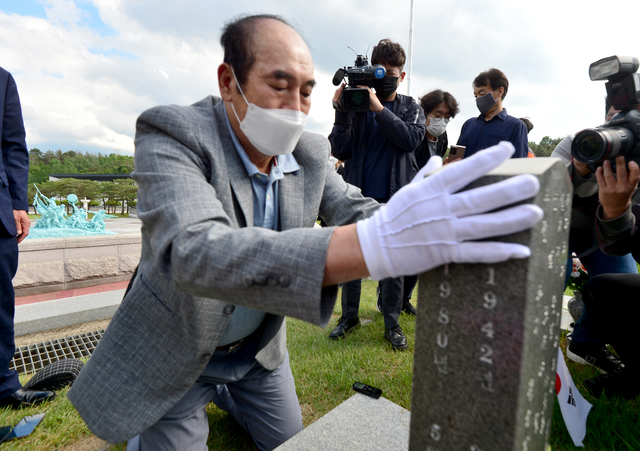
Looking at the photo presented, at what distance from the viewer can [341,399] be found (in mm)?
2422

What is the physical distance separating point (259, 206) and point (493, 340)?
106 cm

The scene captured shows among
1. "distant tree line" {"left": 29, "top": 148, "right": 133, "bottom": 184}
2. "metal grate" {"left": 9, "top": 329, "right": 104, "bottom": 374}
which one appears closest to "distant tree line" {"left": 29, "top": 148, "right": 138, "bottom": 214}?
"distant tree line" {"left": 29, "top": 148, "right": 133, "bottom": 184}

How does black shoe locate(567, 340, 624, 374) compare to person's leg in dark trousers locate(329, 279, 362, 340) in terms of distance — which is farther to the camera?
person's leg in dark trousers locate(329, 279, 362, 340)

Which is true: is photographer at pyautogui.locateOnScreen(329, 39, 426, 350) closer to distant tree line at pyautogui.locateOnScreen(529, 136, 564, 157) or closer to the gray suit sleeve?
the gray suit sleeve

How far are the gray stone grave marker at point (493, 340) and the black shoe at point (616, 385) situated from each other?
1637 millimetres

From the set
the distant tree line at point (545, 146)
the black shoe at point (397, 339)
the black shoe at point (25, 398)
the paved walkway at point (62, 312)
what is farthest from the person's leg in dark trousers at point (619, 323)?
the distant tree line at point (545, 146)

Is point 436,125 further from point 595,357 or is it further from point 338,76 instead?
point 595,357

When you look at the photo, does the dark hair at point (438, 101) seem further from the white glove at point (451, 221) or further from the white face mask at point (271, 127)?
the white glove at point (451, 221)

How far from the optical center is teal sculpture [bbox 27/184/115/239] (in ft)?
23.2

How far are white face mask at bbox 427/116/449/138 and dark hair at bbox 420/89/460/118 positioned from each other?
13 centimetres

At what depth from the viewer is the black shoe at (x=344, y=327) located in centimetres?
343

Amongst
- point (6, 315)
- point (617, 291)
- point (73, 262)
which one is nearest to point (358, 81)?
point (617, 291)

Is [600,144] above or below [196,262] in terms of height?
above

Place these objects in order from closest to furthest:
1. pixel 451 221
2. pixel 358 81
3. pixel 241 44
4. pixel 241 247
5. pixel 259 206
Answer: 1. pixel 451 221
2. pixel 241 247
3. pixel 241 44
4. pixel 259 206
5. pixel 358 81
